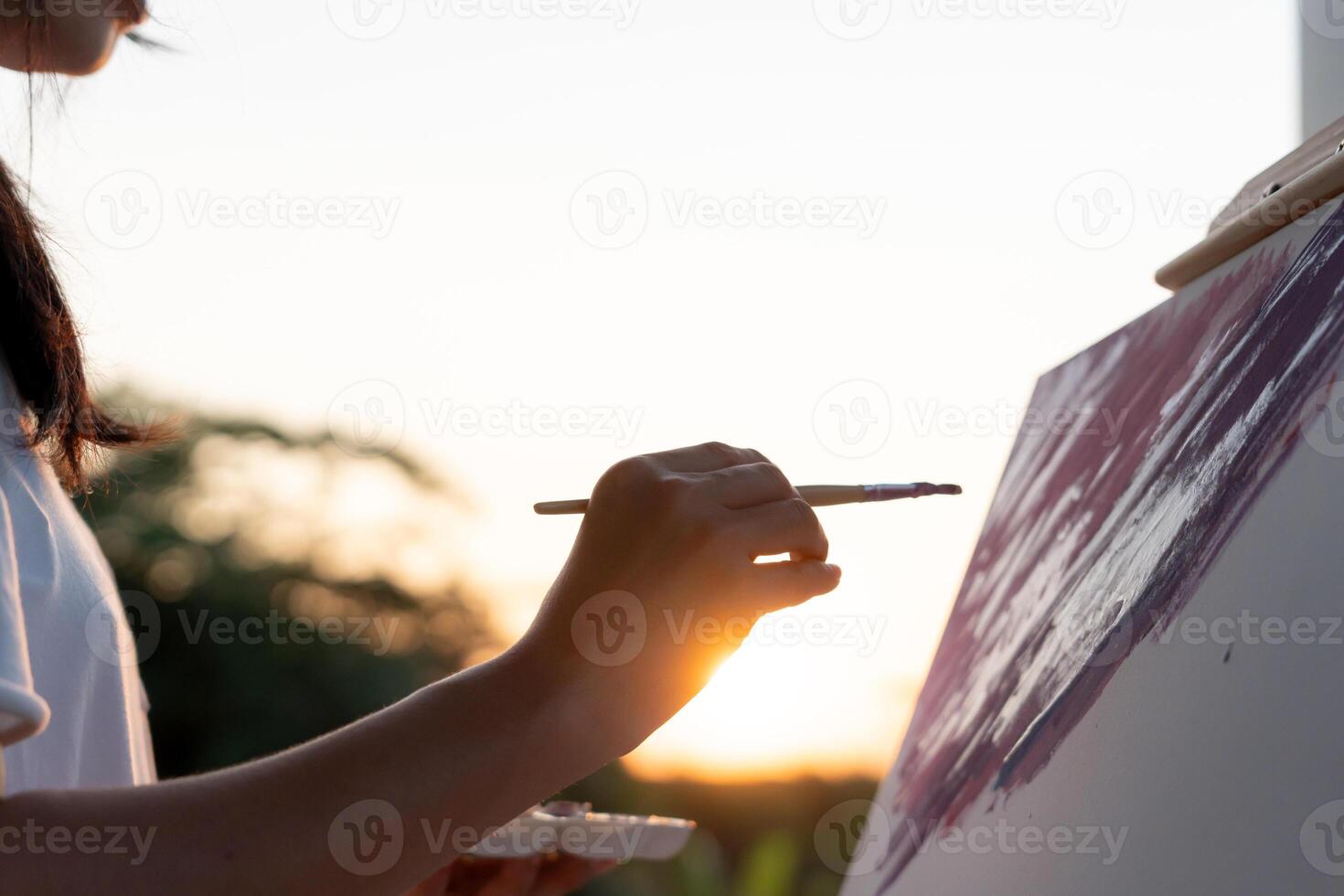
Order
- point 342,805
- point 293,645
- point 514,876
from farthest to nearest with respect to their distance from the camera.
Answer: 1. point 293,645
2. point 514,876
3. point 342,805

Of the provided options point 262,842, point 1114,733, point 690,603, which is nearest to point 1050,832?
point 1114,733

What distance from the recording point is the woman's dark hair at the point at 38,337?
2.93ft

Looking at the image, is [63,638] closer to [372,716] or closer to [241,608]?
[372,716]

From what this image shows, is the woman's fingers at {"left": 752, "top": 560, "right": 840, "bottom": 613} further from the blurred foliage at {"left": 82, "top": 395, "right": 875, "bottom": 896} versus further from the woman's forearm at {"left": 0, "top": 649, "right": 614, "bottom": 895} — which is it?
the blurred foliage at {"left": 82, "top": 395, "right": 875, "bottom": 896}

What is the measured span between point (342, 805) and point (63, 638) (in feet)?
1.02

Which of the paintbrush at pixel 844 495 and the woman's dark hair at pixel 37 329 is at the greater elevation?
the woman's dark hair at pixel 37 329

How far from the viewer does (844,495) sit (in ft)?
2.71

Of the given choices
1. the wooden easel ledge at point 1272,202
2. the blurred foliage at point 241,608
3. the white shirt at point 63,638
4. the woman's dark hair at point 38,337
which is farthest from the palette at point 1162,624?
the blurred foliage at point 241,608

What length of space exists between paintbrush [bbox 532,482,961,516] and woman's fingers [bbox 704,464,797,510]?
73mm

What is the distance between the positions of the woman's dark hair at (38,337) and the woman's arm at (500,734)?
38 cm

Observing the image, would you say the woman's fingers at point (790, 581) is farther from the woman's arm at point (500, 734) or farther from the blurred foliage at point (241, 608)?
the blurred foliage at point (241, 608)

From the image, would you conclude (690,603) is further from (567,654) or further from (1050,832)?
(1050,832)

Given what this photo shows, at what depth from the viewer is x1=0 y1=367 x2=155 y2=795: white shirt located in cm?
75

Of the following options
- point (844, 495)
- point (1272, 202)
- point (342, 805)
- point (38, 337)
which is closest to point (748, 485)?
A: point (844, 495)
